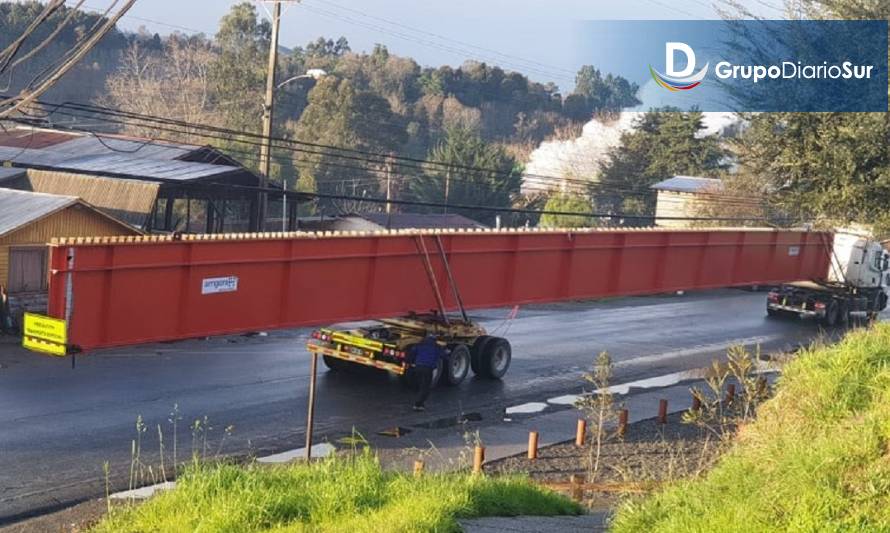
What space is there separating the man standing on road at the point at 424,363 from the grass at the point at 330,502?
355 inches

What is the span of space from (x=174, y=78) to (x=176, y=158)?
182 ft

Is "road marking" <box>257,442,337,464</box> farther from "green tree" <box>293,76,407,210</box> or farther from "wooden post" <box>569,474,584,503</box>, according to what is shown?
"green tree" <box>293,76,407,210</box>

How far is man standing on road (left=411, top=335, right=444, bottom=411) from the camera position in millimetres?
20438

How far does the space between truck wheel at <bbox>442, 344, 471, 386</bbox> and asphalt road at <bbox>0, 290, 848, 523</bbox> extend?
12.2 inches

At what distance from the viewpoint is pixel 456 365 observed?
2236cm

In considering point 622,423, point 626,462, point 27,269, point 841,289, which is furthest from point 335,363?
point 841,289

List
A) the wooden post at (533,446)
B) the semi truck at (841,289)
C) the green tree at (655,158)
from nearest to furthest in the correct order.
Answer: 1. the wooden post at (533,446)
2. the semi truck at (841,289)
3. the green tree at (655,158)

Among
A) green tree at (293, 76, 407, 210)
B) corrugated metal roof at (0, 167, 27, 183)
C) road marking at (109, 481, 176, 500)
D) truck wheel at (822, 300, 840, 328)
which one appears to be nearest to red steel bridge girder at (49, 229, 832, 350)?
road marking at (109, 481, 176, 500)

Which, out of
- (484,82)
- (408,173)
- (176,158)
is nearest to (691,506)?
(176,158)

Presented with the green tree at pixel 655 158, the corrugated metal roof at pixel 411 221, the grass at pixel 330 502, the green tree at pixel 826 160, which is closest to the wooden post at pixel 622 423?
the green tree at pixel 826 160

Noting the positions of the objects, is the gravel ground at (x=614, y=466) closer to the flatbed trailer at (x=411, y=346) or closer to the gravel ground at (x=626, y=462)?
the gravel ground at (x=626, y=462)

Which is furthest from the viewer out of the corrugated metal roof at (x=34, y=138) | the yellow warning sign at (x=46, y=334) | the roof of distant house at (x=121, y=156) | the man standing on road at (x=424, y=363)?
the corrugated metal roof at (x=34, y=138)

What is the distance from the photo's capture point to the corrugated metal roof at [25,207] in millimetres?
26484

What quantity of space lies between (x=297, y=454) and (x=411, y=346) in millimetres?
5230
